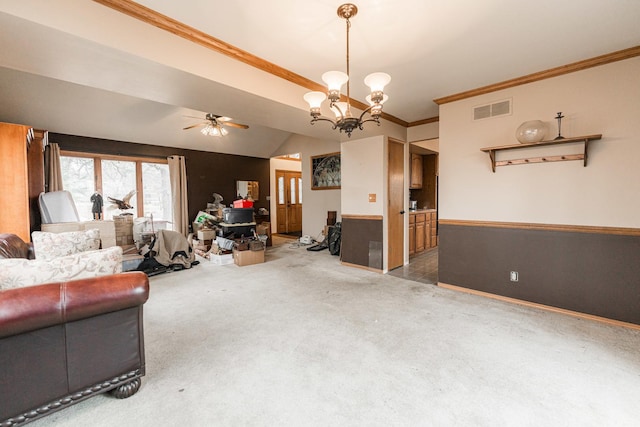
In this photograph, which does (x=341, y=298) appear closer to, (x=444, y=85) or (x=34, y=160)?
(x=444, y=85)

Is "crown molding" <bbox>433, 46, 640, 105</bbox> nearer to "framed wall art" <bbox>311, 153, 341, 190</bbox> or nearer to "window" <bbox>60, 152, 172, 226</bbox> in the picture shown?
"framed wall art" <bbox>311, 153, 341, 190</bbox>

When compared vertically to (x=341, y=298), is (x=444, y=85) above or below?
above

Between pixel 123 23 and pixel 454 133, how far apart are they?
11.9 ft

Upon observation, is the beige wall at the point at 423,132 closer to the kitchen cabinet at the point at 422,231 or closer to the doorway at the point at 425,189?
the doorway at the point at 425,189

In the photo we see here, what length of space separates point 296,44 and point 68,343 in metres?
2.65

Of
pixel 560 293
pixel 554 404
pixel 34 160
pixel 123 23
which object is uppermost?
pixel 123 23

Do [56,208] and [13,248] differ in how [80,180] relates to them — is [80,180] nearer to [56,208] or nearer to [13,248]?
[56,208]

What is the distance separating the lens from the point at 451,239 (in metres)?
3.62

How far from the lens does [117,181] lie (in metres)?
5.80

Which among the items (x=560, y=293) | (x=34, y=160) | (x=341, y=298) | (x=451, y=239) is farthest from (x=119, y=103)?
(x=560, y=293)

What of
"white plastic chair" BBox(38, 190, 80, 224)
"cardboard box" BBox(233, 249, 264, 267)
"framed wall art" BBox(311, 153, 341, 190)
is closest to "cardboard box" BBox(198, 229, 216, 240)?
"cardboard box" BBox(233, 249, 264, 267)

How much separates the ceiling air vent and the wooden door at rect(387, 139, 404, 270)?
1389 mm

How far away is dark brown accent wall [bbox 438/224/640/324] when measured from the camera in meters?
2.57

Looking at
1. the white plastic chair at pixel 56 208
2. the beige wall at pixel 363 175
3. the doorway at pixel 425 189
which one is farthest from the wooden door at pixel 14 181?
the doorway at pixel 425 189
